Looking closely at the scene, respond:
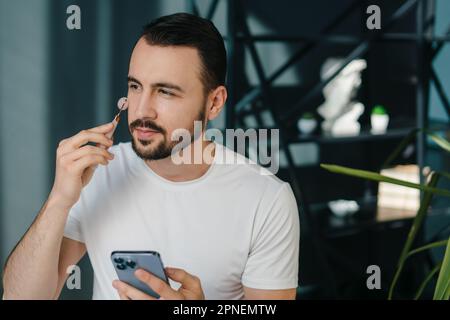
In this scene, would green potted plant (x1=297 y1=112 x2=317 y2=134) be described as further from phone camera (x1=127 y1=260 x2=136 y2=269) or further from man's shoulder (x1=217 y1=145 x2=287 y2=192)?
phone camera (x1=127 y1=260 x2=136 y2=269)

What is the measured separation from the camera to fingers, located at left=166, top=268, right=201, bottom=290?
129cm

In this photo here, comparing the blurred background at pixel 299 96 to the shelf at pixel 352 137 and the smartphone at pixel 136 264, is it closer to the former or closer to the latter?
the shelf at pixel 352 137

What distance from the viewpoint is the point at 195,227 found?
1428 millimetres

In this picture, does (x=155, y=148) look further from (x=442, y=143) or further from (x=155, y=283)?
(x=442, y=143)

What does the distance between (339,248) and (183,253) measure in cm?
130

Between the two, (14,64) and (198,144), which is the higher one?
(14,64)

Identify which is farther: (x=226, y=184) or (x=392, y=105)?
(x=392, y=105)

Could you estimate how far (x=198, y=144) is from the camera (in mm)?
1449

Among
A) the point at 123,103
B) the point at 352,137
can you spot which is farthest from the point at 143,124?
the point at 352,137

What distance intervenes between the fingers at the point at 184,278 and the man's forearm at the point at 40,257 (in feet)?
0.75

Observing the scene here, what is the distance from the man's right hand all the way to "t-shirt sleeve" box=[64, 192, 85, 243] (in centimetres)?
10

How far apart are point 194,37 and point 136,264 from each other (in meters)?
0.47
